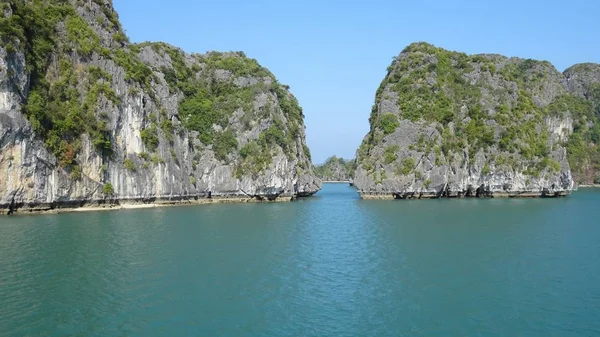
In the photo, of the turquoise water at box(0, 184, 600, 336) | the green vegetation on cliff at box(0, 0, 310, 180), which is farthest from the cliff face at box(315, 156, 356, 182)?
the turquoise water at box(0, 184, 600, 336)

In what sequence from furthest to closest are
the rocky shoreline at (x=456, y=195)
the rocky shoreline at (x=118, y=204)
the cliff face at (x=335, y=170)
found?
the cliff face at (x=335, y=170) < the rocky shoreline at (x=456, y=195) < the rocky shoreline at (x=118, y=204)

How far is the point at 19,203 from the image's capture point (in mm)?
42406

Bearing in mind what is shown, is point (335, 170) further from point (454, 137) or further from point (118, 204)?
point (118, 204)

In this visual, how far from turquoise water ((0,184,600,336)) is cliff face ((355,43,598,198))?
110ft

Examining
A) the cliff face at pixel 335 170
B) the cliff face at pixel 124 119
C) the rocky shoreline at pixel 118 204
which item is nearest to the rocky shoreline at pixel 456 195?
the cliff face at pixel 124 119

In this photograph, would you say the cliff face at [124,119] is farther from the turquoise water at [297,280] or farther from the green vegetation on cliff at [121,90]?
the turquoise water at [297,280]

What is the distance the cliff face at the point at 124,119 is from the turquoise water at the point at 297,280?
940cm

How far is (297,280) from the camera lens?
20.9 m

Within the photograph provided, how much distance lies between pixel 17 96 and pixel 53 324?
34.3 metres

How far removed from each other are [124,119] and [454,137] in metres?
50.8

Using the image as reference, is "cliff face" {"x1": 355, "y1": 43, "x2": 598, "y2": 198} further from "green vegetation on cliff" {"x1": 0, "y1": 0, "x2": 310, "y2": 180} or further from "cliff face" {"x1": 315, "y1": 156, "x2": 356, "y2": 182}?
"cliff face" {"x1": 315, "y1": 156, "x2": 356, "y2": 182}

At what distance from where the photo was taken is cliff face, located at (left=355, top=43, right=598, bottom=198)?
70.8m

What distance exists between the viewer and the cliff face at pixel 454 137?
70.8 metres

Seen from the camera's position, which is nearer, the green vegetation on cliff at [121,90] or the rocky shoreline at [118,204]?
the rocky shoreline at [118,204]
